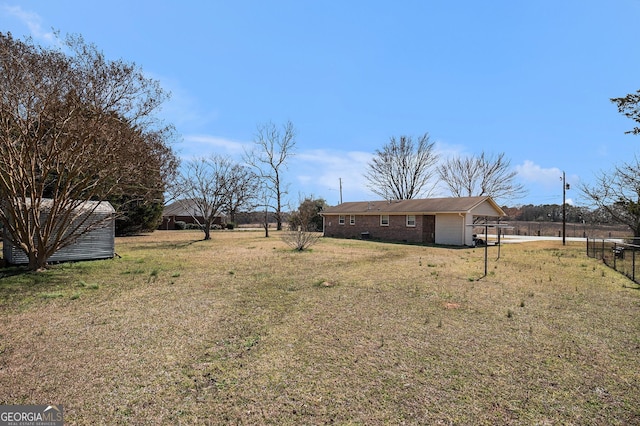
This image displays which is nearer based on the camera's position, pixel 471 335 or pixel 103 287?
pixel 471 335

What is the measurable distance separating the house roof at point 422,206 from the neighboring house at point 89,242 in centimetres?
1814

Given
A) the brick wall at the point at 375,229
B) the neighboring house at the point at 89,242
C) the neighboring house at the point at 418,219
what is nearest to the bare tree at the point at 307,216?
the brick wall at the point at 375,229

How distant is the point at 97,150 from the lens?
9.28 m

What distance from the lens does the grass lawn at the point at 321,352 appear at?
298cm

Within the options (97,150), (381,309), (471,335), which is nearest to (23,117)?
(97,150)

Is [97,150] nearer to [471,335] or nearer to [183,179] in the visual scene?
[471,335]

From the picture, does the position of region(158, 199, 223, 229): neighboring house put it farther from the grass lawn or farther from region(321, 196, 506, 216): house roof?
the grass lawn

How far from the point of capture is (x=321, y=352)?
165 inches

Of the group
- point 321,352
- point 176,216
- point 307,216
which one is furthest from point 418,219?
point 176,216

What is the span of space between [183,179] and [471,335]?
23.6 meters

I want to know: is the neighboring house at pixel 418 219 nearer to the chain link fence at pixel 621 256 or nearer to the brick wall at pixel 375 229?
the brick wall at pixel 375 229

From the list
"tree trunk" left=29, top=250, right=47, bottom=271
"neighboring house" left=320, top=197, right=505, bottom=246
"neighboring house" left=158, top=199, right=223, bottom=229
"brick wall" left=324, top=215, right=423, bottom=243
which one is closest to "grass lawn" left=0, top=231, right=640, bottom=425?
"tree trunk" left=29, top=250, right=47, bottom=271

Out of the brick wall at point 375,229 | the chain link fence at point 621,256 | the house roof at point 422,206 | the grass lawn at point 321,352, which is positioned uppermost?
the house roof at point 422,206

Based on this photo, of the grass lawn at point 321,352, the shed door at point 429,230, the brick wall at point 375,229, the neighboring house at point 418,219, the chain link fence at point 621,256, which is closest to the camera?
the grass lawn at point 321,352
